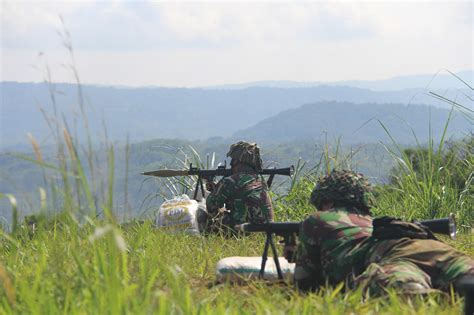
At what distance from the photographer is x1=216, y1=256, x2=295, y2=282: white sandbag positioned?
5.66m

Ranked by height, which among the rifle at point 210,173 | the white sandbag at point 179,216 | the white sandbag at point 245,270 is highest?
the rifle at point 210,173

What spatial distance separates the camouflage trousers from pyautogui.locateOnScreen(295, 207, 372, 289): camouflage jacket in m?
0.15

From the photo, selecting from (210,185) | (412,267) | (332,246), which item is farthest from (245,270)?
(210,185)

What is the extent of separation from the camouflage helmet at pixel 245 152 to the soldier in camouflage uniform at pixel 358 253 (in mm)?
3192

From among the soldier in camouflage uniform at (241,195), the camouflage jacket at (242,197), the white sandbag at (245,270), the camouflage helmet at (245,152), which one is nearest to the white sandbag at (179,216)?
the soldier in camouflage uniform at (241,195)

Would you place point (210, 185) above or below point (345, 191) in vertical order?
below

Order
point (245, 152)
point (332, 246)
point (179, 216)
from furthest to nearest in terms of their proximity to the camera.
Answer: point (179, 216), point (245, 152), point (332, 246)

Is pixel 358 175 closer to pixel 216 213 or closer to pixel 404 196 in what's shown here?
pixel 216 213

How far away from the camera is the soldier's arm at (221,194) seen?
8617 millimetres

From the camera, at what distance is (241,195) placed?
8594 millimetres

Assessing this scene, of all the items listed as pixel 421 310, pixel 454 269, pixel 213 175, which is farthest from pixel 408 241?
pixel 213 175

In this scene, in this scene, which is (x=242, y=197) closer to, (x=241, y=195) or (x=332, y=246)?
(x=241, y=195)

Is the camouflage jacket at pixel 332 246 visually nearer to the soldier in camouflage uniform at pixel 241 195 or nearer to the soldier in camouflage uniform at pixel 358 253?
the soldier in camouflage uniform at pixel 358 253

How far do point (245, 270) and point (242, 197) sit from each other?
2.82m
